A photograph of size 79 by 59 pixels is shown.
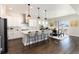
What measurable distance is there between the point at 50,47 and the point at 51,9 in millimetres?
783

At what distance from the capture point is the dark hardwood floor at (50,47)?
2.45 m

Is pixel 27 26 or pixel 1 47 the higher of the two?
pixel 27 26

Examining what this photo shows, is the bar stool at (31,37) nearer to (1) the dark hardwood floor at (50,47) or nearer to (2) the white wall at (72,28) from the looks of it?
(1) the dark hardwood floor at (50,47)

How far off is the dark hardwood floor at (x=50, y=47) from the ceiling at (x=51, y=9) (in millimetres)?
518

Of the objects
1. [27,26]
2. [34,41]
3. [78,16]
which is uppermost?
[78,16]

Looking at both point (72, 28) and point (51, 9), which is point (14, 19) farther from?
point (72, 28)

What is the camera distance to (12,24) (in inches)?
96.4

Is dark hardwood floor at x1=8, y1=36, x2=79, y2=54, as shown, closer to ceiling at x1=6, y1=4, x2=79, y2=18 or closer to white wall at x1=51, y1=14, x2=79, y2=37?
white wall at x1=51, y1=14, x2=79, y2=37

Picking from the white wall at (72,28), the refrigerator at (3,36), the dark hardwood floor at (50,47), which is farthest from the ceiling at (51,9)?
the dark hardwood floor at (50,47)

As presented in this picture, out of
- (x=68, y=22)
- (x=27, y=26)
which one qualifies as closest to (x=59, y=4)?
(x=68, y=22)

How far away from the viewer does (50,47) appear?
2.50 m

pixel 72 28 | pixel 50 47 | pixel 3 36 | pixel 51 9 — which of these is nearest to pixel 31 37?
pixel 50 47
